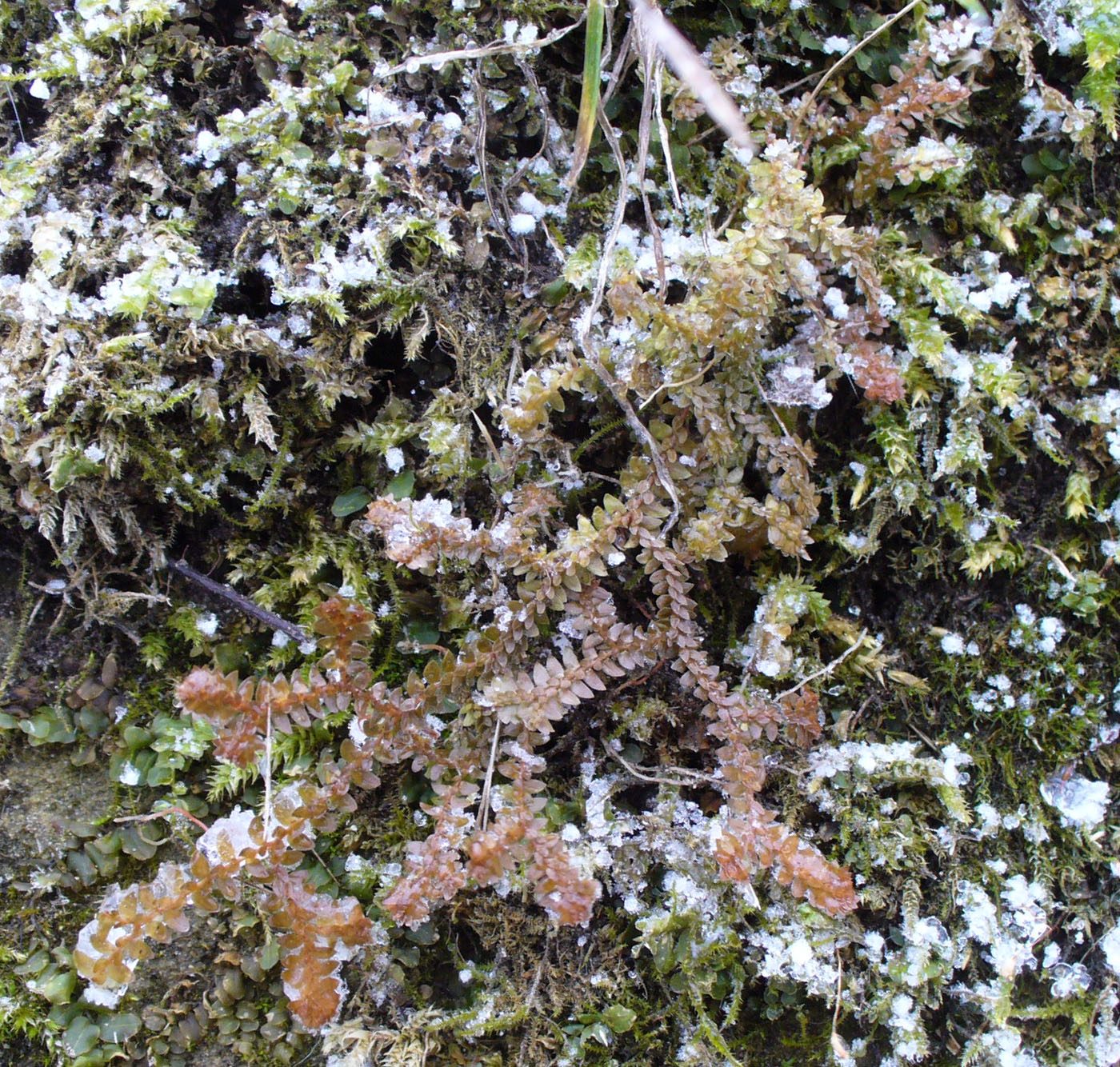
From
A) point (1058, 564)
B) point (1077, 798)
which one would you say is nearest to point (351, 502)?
point (1058, 564)

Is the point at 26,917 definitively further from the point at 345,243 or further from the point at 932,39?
the point at 932,39

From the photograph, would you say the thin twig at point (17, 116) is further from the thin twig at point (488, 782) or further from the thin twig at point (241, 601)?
the thin twig at point (488, 782)

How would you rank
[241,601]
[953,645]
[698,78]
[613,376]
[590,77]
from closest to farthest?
[698,78], [590,77], [613,376], [241,601], [953,645]

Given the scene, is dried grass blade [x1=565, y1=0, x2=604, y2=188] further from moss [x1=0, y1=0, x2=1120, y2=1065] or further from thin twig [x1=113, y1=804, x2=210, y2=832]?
thin twig [x1=113, y1=804, x2=210, y2=832]

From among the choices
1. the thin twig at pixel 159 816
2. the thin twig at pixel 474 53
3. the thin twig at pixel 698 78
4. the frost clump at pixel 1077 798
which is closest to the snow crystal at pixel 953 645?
the frost clump at pixel 1077 798

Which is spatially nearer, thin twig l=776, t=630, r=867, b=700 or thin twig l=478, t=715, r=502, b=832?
thin twig l=478, t=715, r=502, b=832

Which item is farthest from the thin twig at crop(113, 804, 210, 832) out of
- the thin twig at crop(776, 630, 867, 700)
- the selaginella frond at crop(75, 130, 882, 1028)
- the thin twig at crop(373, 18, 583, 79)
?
the thin twig at crop(373, 18, 583, 79)

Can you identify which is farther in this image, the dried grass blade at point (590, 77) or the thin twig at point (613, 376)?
the thin twig at point (613, 376)

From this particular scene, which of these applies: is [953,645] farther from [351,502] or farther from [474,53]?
[474,53]

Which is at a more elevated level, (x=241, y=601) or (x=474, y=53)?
(x=474, y=53)
